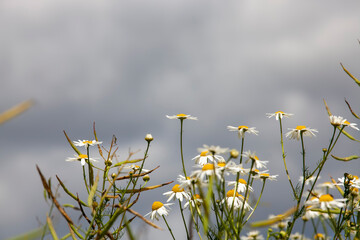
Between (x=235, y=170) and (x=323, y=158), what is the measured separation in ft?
4.30

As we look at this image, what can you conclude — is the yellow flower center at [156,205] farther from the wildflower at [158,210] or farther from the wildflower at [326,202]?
the wildflower at [326,202]

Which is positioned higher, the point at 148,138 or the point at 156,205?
the point at 148,138

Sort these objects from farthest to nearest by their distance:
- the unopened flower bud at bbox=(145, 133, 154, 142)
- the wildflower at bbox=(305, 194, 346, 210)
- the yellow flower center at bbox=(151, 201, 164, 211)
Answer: the yellow flower center at bbox=(151, 201, 164, 211)
the unopened flower bud at bbox=(145, 133, 154, 142)
the wildflower at bbox=(305, 194, 346, 210)

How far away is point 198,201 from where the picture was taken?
295 cm

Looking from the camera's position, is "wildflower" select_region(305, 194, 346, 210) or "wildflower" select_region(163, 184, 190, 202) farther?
"wildflower" select_region(163, 184, 190, 202)

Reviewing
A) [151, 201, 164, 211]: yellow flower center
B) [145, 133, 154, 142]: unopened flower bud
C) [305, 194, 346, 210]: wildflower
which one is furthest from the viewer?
[151, 201, 164, 211]: yellow flower center

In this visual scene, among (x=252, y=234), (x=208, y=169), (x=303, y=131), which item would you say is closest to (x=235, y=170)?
(x=208, y=169)

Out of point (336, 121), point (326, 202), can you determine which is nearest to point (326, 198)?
point (326, 202)

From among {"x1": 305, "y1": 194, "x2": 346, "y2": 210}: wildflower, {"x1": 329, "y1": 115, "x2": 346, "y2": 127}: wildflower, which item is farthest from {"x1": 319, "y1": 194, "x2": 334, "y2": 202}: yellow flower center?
{"x1": 329, "y1": 115, "x2": 346, "y2": 127}: wildflower

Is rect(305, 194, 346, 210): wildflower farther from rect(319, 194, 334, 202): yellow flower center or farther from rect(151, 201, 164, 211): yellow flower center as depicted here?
rect(151, 201, 164, 211): yellow flower center

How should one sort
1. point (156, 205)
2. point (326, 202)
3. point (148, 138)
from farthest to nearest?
point (156, 205) < point (148, 138) < point (326, 202)

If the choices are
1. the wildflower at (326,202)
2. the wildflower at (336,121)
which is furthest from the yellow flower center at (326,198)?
the wildflower at (336,121)

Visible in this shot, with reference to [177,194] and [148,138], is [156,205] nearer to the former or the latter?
[177,194]

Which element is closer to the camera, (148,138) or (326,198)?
(326,198)
